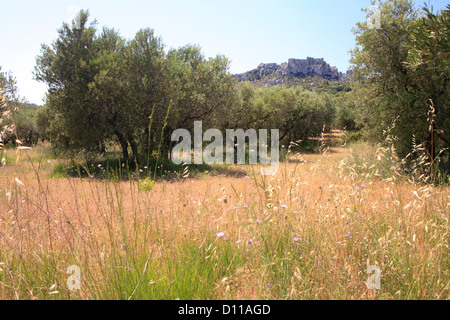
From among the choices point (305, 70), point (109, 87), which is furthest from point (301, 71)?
point (109, 87)

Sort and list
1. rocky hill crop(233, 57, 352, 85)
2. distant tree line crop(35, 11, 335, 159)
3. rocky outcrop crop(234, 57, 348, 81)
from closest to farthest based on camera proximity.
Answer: distant tree line crop(35, 11, 335, 159) < rocky hill crop(233, 57, 352, 85) < rocky outcrop crop(234, 57, 348, 81)

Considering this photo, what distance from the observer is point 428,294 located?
6.51 ft

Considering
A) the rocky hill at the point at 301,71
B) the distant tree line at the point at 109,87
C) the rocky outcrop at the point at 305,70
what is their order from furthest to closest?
the rocky outcrop at the point at 305,70, the rocky hill at the point at 301,71, the distant tree line at the point at 109,87

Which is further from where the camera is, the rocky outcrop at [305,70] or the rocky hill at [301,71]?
the rocky outcrop at [305,70]

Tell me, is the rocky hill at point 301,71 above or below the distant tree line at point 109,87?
above

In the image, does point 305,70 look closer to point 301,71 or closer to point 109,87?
point 301,71

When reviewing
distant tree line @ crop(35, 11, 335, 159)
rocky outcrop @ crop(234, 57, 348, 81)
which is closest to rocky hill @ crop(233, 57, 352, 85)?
rocky outcrop @ crop(234, 57, 348, 81)

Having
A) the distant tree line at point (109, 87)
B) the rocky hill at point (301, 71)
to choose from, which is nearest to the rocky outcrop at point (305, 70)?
the rocky hill at point (301, 71)

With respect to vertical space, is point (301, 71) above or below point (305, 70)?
below

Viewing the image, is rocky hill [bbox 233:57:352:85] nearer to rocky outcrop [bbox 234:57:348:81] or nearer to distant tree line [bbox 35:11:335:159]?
rocky outcrop [bbox 234:57:348:81]

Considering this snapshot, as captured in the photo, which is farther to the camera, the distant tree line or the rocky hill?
the rocky hill

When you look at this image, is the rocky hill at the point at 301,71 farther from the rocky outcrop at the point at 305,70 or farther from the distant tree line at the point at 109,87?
the distant tree line at the point at 109,87
